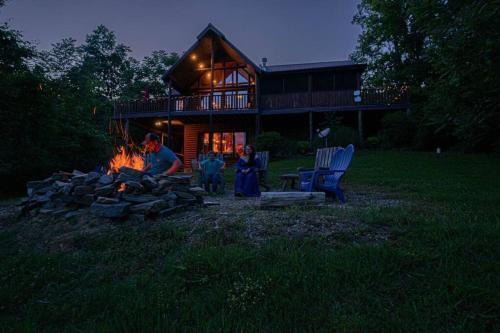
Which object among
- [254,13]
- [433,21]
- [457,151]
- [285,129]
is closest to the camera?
[433,21]

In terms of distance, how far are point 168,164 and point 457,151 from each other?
1332 centimetres

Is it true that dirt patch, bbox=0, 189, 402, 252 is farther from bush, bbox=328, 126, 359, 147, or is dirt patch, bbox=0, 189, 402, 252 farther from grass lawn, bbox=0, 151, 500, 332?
bush, bbox=328, 126, 359, 147

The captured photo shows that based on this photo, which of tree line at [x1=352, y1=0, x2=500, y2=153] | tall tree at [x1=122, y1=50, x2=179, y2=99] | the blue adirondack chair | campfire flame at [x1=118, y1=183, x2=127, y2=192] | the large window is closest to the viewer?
tree line at [x1=352, y1=0, x2=500, y2=153]

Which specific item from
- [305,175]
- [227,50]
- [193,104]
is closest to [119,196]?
[305,175]

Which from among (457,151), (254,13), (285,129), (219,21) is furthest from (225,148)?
(219,21)

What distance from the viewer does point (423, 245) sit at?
2.46 meters

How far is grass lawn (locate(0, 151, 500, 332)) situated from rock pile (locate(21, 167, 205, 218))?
9.4 inches

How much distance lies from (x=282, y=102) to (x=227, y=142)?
474 cm

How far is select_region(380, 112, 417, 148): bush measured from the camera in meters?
13.5

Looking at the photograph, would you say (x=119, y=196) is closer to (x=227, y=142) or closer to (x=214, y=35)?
Result: (x=214, y=35)

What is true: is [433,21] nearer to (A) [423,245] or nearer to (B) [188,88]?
→ (A) [423,245]

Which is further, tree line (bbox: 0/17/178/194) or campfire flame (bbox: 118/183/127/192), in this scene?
tree line (bbox: 0/17/178/194)

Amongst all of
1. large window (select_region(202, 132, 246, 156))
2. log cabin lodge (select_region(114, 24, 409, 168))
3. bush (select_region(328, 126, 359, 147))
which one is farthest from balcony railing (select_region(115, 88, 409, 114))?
large window (select_region(202, 132, 246, 156))

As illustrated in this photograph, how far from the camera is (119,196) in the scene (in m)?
3.93
